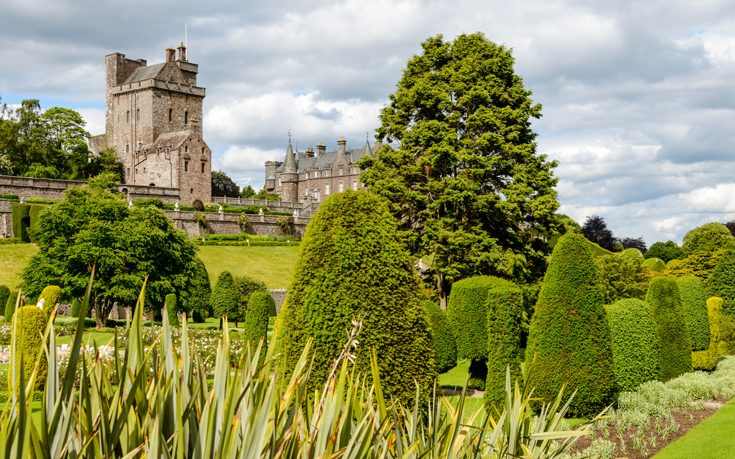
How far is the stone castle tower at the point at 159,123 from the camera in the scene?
63250mm

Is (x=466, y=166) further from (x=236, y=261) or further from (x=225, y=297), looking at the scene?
(x=236, y=261)

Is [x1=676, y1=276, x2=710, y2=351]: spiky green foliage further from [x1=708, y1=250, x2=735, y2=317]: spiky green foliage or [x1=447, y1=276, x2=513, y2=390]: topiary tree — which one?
[x1=447, y1=276, x2=513, y2=390]: topiary tree

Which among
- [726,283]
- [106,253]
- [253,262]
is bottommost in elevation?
[253,262]

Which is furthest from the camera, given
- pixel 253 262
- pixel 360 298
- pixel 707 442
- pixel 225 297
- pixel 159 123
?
pixel 159 123

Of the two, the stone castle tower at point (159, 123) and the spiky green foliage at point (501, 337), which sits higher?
the stone castle tower at point (159, 123)

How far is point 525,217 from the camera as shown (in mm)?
20766

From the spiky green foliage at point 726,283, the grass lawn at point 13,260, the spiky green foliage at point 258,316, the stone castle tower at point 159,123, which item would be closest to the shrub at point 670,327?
the spiky green foliage at point 726,283

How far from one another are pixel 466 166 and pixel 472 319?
6.21 meters

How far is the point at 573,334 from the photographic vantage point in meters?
11.3

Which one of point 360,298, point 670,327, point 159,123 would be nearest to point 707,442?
point 670,327

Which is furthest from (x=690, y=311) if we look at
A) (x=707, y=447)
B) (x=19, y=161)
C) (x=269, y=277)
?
(x=19, y=161)

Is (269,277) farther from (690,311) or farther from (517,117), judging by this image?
(690,311)

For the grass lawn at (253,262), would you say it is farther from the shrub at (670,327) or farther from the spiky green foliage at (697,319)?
the shrub at (670,327)

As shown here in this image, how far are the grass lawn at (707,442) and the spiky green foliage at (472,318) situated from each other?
5463 mm
